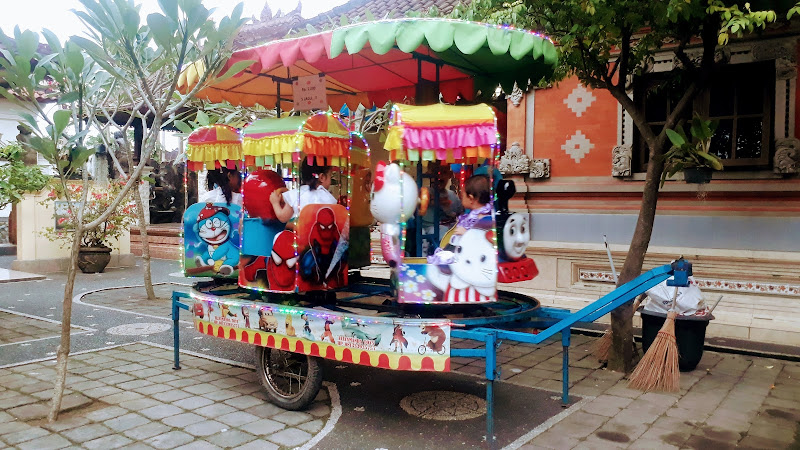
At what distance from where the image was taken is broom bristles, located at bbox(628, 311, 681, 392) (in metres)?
5.11

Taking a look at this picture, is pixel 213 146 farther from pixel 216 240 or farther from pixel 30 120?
pixel 30 120

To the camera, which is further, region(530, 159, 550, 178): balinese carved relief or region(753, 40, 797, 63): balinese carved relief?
region(530, 159, 550, 178): balinese carved relief

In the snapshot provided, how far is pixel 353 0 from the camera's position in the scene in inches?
551

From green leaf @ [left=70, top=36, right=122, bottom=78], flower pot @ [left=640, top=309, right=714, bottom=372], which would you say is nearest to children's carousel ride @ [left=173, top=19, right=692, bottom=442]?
green leaf @ [left=70, top=36, right=122, bottom=78]

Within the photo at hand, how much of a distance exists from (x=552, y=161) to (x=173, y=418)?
21.2 ft

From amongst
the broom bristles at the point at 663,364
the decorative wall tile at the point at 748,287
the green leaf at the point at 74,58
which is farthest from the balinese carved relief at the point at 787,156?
the green leaf at the point at 74,58

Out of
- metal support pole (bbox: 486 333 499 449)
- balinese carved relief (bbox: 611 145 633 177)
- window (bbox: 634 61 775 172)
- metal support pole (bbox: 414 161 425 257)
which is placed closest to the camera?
metal support pole (bbox: 486 333 499 449)

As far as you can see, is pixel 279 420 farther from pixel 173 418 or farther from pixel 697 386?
pixel 697 386

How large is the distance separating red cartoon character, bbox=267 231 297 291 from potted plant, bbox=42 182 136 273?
32.8 feet

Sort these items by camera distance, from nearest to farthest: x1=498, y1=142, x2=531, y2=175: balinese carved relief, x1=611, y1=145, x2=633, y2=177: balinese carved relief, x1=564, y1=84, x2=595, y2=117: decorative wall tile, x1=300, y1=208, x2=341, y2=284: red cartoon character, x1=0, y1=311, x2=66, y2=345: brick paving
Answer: x1=300, y1=208, x2=341, y2=284: red cartoon character
x1=0, y1=311, x2=66, y2=345: brick paving
x1=611, y1=145, x2=633, y2=177: balinese carved relief
x1=564, y1=84, x2=595, y2=117: decorative wall tile
x1=498, y1=142, x2=531, y2=175: balinese carved relief

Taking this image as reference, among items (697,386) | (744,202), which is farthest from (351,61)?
(744,202)

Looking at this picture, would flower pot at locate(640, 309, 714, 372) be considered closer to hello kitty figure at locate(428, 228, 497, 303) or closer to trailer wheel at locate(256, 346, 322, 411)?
hello kitty figure at locate(428, 228, 497, 303)

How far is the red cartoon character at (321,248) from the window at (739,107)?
188 inches

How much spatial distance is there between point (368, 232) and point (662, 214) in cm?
439
